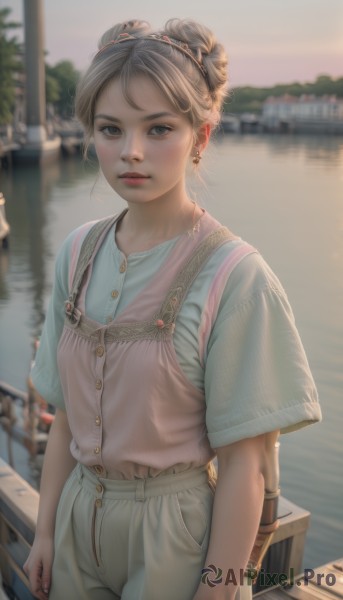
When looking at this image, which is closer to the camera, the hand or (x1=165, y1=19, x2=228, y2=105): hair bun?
(x1=165, y1=19, x2=228, y2=105): hair bun

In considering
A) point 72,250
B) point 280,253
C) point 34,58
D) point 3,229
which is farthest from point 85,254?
point 34,58

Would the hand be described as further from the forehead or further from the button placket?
the forehead

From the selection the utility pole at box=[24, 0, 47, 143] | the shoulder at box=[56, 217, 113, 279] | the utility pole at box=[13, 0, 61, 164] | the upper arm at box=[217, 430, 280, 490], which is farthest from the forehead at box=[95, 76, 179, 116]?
the utility pole at box=[24, 0, 47, 143]

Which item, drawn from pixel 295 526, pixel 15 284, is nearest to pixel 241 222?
pixel 15 284

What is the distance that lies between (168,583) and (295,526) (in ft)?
3.62

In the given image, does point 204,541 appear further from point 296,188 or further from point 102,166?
point 296,188

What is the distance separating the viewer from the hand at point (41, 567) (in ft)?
4.29

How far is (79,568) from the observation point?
4.14 ft

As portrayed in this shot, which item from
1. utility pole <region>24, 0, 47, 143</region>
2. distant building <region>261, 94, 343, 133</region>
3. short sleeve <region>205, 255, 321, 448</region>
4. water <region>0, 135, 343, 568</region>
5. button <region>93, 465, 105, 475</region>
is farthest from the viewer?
distant building <region>261, 94, 343, 133</region>

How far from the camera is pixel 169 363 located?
3.65 ft

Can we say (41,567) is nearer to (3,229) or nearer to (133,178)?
(133,178)

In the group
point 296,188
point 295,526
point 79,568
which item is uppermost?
point 79,568

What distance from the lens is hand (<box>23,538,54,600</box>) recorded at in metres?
1.31

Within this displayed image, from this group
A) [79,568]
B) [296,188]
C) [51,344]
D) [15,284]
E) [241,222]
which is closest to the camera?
[79,568]
